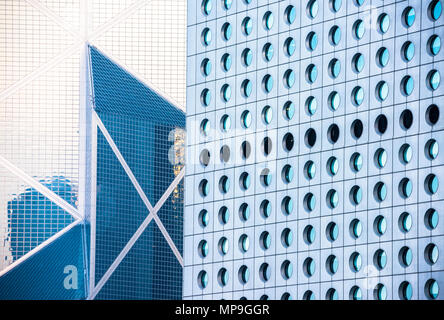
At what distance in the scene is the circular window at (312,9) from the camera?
58.8m

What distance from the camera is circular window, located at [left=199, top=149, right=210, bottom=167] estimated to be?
65531 mm

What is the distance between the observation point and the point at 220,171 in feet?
211

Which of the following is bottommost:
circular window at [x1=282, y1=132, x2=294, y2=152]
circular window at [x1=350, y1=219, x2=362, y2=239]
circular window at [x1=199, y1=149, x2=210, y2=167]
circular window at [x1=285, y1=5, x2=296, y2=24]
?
circular window at [x1=350, y1=219, x2=362, y2=239]

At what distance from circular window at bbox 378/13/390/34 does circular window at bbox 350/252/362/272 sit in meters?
11.0

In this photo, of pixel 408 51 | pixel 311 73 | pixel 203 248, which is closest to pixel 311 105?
pixel 311 73

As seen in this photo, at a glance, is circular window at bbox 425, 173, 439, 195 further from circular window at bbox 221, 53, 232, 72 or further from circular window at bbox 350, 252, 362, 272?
circular window at bbox 221, 53, 232, 72

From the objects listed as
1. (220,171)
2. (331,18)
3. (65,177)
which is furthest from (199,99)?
(65,177)

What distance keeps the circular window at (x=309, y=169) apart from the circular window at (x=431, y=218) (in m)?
8.73

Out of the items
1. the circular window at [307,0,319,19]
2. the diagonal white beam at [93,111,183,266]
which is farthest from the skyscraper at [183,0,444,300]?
the diagonal white beam at [93,111,183,266]

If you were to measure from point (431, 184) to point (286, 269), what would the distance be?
10.8 m

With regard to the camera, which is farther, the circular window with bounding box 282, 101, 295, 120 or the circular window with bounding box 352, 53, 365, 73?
the circular window with bounding box 282, 101, 295, 120

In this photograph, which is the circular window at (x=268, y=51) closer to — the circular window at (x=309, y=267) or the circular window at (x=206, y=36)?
the circular window at (x=206, y=36)

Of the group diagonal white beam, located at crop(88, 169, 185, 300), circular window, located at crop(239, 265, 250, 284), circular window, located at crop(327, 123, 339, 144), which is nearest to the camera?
circular window, located at crop(327, 123, 339, 144)

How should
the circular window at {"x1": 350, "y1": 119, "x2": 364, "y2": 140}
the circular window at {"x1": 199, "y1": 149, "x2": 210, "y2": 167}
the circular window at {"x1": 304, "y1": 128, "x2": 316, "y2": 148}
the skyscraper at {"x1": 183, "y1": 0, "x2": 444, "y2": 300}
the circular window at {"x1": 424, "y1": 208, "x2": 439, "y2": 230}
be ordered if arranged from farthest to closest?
the circular window at {"x1": 199, "y1": 149, "x2": 210, "y2": 167} → the circular window at {"x1": 304, "y1": 128, "x2": 316, "y2": 148} → the circular window at {"x1": 350, "y1": 119, "x2": 364, "y2": 140} → the skyscraper at {"x1": 183, "y1": 0, "x2": 444, "y2": 300} → the circular window at {"x1": 424, "y1": 208, "x2": 439, "y2": 230}
